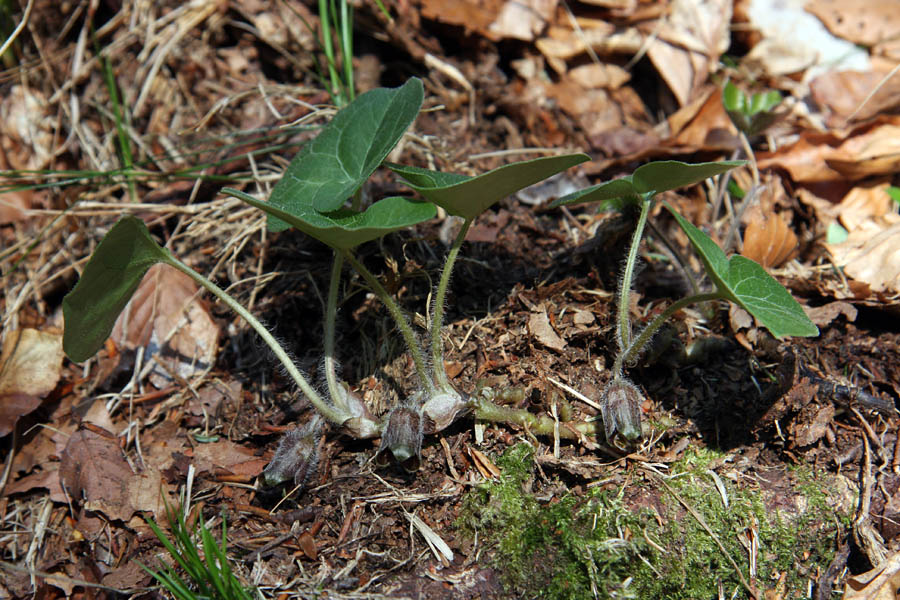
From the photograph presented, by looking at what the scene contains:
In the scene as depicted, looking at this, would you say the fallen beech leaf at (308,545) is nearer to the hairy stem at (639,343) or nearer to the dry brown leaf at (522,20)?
the hairy stem at (639,343)

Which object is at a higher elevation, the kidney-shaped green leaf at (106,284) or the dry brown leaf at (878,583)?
the kidney-shaped green leaf at (106,284)

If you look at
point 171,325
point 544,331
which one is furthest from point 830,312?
point 171,325

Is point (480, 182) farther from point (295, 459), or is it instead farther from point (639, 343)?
point (295, 459)

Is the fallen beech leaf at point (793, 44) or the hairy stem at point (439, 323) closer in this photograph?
the hairy stem at point (439, 323)

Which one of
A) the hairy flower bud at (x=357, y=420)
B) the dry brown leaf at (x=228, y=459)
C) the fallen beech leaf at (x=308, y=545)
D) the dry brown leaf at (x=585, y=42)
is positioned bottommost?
the dry brown leaf at (x=228, y=459)

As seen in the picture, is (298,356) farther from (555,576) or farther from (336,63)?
(336,63)

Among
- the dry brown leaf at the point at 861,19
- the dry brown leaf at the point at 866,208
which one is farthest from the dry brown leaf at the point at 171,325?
the dry brown leaf at the point at 861,19
